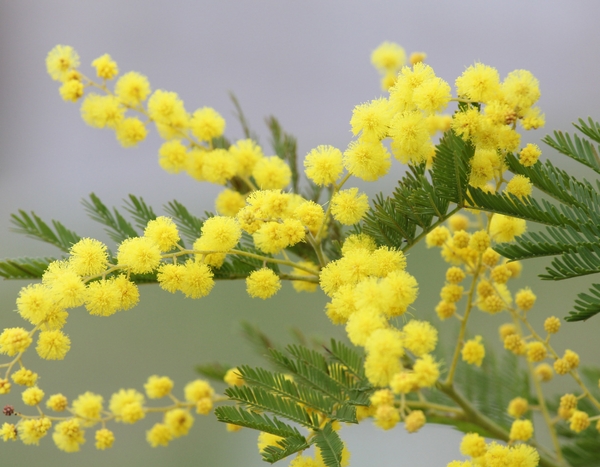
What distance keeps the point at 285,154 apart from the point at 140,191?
1.60 m

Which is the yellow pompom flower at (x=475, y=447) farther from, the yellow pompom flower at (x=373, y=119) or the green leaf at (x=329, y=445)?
the yellow pompom flower at (x=373, y=119)

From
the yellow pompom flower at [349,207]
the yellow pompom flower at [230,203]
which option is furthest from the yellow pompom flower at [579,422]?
the yellow pompom flower at [230,203]

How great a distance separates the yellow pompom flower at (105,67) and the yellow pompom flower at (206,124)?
9 centimetres

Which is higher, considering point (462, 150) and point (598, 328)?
point (598, 328)

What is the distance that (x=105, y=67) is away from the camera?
1.84ft

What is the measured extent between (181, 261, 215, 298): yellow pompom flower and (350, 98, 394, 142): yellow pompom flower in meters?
0.15

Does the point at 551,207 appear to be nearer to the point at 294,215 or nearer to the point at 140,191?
the point at 294,215

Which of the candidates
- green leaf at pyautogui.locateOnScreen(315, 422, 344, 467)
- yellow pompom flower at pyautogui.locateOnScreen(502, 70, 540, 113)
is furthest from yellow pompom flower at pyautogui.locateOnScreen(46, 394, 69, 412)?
yellow pompom flower at pyautogui.locateOnScreen(502, 70, 540, 113)

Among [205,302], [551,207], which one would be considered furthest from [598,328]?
[551,207]

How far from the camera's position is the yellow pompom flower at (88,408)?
542 mm

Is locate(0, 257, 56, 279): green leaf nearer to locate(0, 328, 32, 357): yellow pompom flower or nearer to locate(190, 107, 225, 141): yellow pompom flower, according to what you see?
locate(0, 328, 32, 357): yellow pompom flower

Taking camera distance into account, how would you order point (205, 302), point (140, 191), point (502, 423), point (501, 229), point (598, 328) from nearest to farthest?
1. point (501, 229)
2. point (502, 423)
3. point (598, 328)
4. point (205, 302)
5. point (140, 191)

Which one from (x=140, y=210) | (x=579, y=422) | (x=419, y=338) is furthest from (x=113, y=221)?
(x=579, y=422)

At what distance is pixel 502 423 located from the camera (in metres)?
0.66
